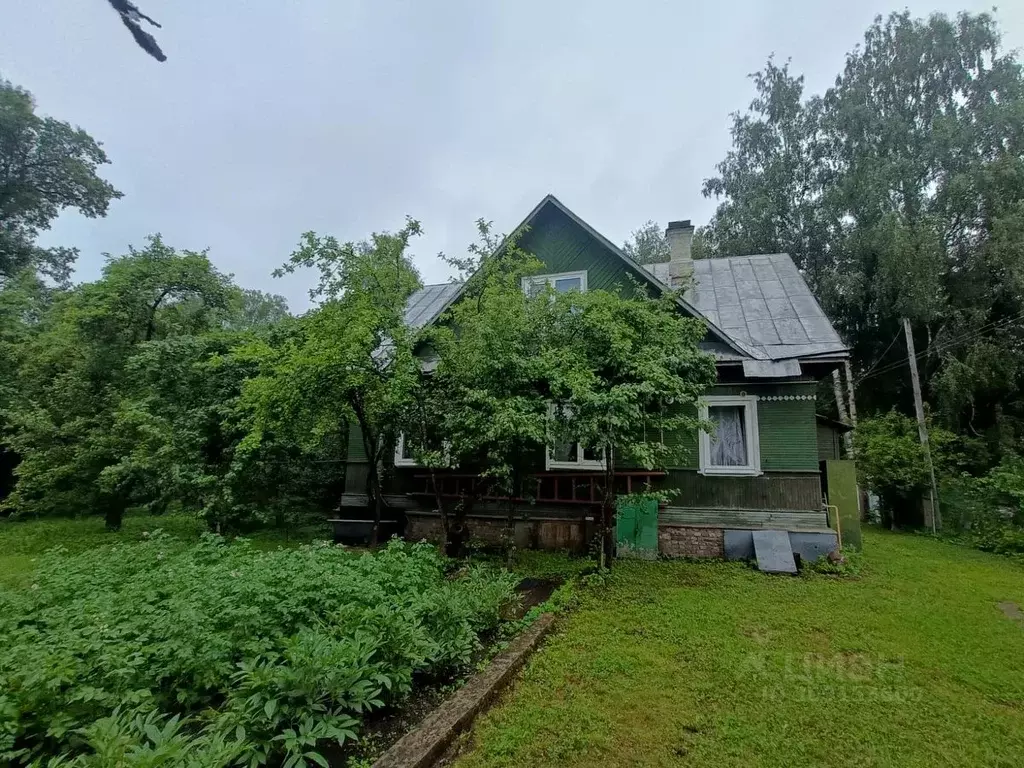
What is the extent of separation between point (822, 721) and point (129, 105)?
6080 mm

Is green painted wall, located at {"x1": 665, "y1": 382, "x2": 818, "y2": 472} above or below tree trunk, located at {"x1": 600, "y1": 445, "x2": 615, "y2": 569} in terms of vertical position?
above

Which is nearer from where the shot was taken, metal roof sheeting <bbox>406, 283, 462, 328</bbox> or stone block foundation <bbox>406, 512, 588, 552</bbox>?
stone block foundation <bbox>406, 512, 588, 552</bbox>

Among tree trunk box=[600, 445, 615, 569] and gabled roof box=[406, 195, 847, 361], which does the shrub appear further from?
tree trunk box=[600, 445, 615, 569]

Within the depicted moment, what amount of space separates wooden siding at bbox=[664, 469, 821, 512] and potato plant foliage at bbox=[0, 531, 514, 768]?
18.1ft

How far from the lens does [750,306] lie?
10398 mm

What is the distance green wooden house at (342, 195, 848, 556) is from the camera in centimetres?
868

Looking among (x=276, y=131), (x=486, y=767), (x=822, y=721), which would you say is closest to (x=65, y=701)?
(x=486, y=767)

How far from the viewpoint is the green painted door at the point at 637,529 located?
8789 millimetres

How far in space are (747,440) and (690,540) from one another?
2040 millimetres

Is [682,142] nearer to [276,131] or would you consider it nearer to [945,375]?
[945,375]

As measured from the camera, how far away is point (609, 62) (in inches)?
336

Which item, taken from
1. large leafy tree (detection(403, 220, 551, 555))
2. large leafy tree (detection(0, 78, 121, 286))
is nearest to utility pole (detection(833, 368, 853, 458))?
large leafy tree (detection(403, 220, 551, 555))

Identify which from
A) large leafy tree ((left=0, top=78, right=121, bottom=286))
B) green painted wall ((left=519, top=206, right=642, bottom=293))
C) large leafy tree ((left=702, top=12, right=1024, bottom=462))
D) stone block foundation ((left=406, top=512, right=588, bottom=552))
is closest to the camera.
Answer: stone block foundation ((left=406, top=512, right=588, bottom=552))

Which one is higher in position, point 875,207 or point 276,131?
point 875,207
